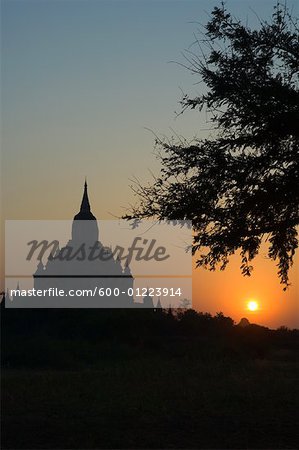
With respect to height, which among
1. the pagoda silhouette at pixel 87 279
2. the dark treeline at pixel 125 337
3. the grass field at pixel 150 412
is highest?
the pagoda silhouette at pixel 87 279

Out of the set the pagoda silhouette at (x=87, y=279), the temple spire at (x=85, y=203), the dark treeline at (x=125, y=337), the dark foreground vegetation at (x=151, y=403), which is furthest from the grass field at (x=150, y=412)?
the temple spire at (x=85, y=203)

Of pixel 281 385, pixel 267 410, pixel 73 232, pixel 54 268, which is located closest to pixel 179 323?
Result: pixel 54 268

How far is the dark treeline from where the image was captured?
34.2 metres

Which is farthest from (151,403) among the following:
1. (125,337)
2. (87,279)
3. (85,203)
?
(85,203)

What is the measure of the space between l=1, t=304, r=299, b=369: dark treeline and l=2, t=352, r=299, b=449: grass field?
1167cm

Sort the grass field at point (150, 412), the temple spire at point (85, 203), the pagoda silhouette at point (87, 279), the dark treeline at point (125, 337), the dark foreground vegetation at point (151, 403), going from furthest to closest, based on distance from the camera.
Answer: the temple spire at point (85, 203) < the pagoda silhouette at point (87, 279) < the dark treeline at point (125, 337) < the dark foreground vegetation at point (151, 403) < the grass field at point (150, 412)

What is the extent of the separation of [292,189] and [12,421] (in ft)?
20.7

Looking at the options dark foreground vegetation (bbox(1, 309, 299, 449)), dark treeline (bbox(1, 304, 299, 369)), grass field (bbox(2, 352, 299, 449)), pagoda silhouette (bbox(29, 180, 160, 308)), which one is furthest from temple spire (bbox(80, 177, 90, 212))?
grass field (bbox(2, 352, 299, 449))

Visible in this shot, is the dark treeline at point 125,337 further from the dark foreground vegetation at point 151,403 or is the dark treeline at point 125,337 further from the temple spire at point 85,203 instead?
the temple spire at point 85,203

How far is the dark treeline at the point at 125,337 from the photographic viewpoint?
3419 centimetres

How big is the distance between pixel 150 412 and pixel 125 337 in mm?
30299

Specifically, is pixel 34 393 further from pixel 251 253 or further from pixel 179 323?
pixel 179 323

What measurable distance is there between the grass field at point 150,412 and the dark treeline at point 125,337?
11.7 meters

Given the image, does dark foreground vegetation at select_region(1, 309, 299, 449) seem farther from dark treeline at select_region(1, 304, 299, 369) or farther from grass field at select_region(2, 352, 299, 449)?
dark treeline at select_region(1, 304, 299, 369)
